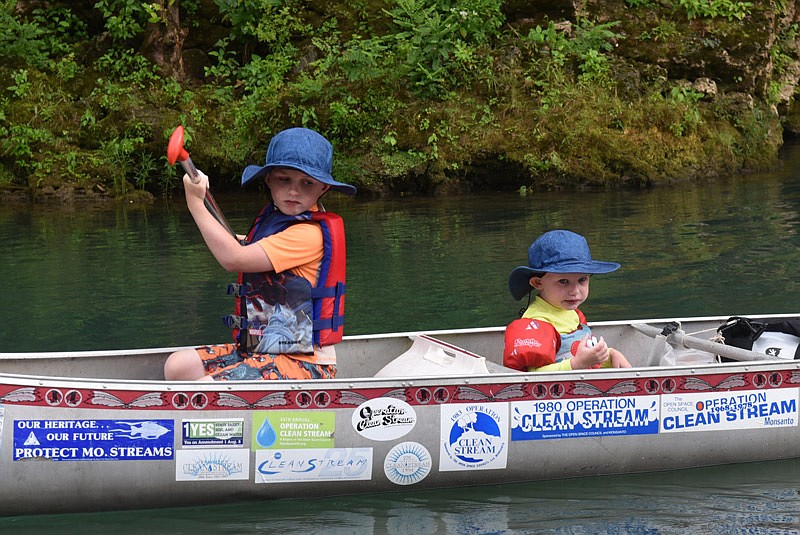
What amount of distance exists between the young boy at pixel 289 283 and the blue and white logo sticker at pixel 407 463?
527mm

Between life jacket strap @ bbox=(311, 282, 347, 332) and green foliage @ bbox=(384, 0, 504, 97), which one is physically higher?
green foliage @ bbox=(384, 0, 504, 97)

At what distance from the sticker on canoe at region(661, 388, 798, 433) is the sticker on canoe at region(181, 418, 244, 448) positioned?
2145mm

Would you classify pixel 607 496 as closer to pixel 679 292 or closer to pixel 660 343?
pixel 660 343

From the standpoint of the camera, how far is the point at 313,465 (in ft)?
17.4

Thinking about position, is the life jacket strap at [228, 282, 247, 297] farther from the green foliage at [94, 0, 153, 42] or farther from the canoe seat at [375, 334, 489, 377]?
the green foliage at [94, 0, 153, 42]


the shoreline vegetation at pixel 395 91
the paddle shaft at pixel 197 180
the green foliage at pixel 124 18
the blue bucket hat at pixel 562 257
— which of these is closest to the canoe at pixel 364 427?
the blue bucket hat at pixel 562 257

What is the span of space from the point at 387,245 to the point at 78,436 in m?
8.04

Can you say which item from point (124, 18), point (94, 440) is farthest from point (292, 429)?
point (124, 18)

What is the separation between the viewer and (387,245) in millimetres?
12852

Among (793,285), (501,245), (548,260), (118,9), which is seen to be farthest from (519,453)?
(118,9)

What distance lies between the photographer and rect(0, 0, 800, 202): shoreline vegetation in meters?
17.5

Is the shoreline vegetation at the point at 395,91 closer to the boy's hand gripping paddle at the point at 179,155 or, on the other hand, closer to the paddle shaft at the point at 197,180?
the paddle shaft at the point at 197,180

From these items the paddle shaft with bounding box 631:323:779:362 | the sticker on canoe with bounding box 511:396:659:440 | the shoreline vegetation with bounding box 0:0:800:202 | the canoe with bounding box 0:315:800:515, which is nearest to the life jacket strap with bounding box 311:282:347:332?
the canoe with bounding box 0:315:800:515

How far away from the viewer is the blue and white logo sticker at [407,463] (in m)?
5.39
